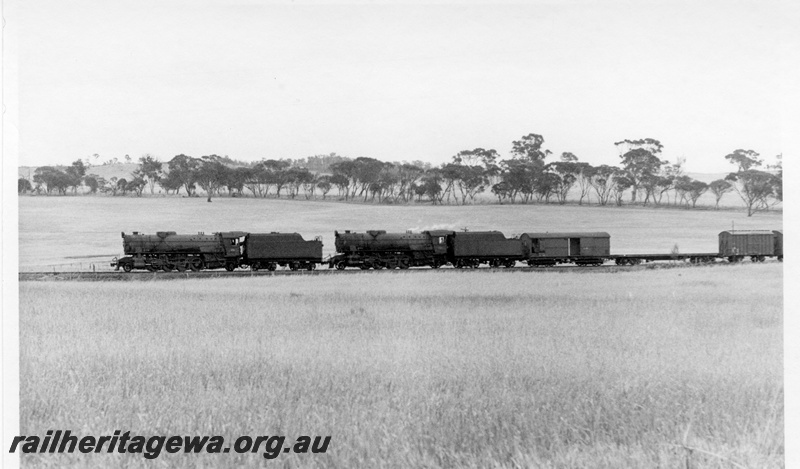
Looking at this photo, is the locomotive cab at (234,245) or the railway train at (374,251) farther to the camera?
the locomotive cab at (234,245)

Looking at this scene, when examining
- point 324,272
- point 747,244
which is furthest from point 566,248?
point 324,272

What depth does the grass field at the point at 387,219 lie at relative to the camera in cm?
1175

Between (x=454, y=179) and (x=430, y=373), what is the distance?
426 cm

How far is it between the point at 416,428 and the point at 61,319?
5.59 meters

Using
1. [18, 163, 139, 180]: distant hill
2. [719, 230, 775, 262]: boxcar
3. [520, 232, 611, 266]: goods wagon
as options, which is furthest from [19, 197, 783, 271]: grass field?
[18, 163, 139, 180]: distant hill

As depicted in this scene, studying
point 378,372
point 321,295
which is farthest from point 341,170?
point 378,372

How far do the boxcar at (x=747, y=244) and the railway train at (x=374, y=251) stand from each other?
0.19 meters

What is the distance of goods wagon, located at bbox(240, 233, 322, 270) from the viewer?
14.0 meters

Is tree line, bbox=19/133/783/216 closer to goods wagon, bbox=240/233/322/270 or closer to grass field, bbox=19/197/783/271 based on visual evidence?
grass field, bbox=19/197/783/271

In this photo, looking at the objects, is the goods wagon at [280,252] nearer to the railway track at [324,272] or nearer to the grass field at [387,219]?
the railway track at [324,272]

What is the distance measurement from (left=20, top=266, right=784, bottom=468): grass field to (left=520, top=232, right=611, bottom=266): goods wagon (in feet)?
8.11

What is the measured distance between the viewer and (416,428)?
21.3 ft

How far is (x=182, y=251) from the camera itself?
14695mm

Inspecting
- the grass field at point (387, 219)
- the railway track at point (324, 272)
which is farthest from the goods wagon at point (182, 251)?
the grass field at point (387, 219)
